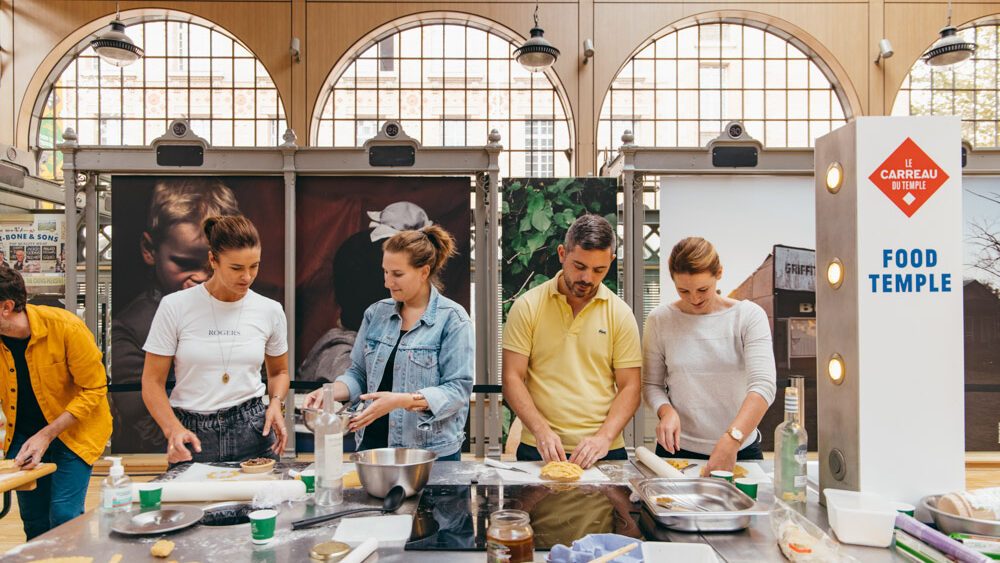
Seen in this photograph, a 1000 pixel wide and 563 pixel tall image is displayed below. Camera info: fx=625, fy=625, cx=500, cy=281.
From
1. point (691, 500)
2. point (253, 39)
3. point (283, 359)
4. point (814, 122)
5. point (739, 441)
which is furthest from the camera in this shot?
point (814, 122)

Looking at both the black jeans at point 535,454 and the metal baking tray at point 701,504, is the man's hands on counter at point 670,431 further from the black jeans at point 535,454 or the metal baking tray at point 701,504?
the metal baking tray at point 701,504

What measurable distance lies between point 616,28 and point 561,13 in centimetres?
82

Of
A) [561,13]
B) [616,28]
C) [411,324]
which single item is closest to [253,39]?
[561,13]

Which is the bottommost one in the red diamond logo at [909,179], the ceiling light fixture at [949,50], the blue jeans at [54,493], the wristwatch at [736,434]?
the blue jeans at [54,493]

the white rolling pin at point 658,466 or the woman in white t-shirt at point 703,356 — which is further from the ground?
the woman in white t-shirt at point 703,356

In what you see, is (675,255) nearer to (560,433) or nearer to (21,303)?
(560,433)

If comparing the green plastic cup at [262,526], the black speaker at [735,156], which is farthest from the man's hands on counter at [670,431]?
the black speaker at [735,156]

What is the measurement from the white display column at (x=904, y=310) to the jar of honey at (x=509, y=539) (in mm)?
1042

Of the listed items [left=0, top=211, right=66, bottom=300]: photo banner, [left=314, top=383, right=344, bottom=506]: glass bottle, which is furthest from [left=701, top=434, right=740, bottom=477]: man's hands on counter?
[left=0, top=211, right=66, bottom=300]: photo banner

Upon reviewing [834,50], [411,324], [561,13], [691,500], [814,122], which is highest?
[561,13]

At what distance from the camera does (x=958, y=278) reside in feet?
5.71

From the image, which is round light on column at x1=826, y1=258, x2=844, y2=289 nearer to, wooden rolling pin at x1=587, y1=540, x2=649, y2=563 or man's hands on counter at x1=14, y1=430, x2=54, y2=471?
wooden rolling pin at x1=587, y1=540, x2=649, y2=563

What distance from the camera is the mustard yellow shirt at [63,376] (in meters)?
2.67

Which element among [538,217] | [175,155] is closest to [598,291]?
[538,217]
